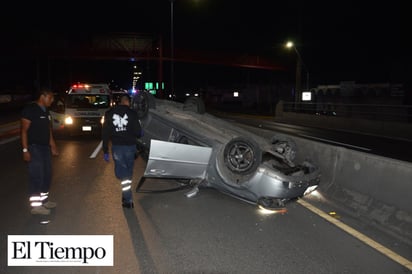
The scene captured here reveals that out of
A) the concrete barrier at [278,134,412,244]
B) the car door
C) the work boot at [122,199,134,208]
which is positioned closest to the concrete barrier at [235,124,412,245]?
the concrete barrier at [278,134,412,244]

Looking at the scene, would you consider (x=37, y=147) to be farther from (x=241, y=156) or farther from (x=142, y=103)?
(x=241, y=156)

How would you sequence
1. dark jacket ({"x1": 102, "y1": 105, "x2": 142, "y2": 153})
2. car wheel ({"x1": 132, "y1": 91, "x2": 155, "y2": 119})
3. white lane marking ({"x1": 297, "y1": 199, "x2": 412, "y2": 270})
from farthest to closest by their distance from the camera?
car wheel ({"x1": 132, "y1": 91, "x2": 155, "y2": 119})
dark jacket ({"x1": 102, "y1": 105, "x2": 142, "y2": 153})
white lane marking ({"x1": 297, "y1": 199, "x2": 412, "y2": 270})

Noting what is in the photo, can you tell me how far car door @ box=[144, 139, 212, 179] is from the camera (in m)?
6.31

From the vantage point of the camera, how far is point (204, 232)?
5.62m

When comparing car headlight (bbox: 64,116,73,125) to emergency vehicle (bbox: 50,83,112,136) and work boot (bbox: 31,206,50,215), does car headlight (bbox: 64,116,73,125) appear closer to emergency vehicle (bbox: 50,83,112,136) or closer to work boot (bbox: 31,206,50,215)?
emergency vehicle (bbox: 50,83,112,136)

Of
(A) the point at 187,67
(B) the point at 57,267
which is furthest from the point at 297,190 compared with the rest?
(A) the point at 187,67

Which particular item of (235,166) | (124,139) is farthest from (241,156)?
Result: (124,139)

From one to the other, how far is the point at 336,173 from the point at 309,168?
884 mm

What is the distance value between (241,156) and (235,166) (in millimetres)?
185

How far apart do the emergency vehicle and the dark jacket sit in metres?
9.27

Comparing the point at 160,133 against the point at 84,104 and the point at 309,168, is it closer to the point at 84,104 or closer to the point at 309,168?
the point at 309,168

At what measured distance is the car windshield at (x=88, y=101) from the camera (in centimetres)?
1619

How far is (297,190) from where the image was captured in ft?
20.7

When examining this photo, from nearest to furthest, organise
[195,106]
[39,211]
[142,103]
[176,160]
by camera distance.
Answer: [39,211] < [176,160] < [142,103] < [195,106]
